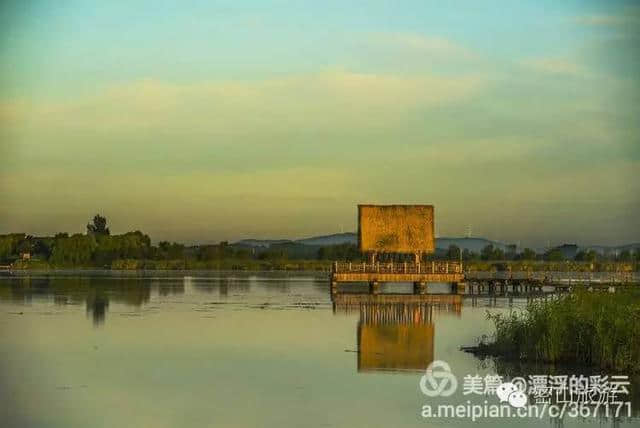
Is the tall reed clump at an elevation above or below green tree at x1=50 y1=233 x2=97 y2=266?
below

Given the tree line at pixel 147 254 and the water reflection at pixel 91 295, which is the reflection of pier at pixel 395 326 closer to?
the water reflection at pixel 91 295

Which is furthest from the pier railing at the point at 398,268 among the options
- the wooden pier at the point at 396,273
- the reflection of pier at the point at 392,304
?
the reflection of pier at the point at 392,304

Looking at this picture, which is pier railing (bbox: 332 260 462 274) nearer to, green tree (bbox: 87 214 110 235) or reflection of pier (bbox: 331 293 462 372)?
reflection of pier (bbox: 331 293 462 372)

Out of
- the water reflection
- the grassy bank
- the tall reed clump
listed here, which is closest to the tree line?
the grassy bank

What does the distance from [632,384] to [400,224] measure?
97.8 ft

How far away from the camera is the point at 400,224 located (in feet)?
150

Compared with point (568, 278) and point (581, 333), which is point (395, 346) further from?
point (568, 278)

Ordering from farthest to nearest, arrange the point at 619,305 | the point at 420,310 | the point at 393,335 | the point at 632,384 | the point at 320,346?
the point at 420,310 < the point at 393,335 < the point at 320,346 < the point at 619,305 < the point at 632,384

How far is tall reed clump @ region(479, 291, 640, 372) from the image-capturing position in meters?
16.7

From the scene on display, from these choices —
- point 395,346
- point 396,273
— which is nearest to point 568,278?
point 396,273

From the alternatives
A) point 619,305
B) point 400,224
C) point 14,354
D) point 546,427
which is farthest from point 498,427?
point 400,224

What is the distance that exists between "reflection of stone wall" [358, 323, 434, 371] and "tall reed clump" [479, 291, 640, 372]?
1.73 metres

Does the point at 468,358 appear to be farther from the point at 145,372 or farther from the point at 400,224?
the point at 400,224

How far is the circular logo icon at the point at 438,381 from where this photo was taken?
16.0 m
